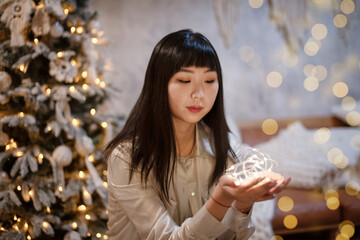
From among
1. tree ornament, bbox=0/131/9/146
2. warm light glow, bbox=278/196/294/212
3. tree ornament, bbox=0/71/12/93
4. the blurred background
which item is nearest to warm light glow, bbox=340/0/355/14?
the blurred background

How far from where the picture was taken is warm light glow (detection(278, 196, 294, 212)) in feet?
6.95

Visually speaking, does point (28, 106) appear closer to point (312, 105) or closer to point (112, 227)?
point (112, 227)

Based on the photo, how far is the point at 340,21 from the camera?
10.8 feet

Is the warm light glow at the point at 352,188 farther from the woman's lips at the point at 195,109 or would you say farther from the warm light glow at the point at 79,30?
the warm light glow at the point at 79,30

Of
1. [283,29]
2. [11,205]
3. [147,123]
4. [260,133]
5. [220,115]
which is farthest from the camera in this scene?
[283,29]

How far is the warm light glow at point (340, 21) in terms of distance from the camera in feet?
10.7

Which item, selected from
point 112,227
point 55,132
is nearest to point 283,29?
point 55,132

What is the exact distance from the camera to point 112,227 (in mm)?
1239

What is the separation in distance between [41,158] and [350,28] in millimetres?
3186

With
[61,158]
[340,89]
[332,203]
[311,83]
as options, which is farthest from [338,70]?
[61,158]

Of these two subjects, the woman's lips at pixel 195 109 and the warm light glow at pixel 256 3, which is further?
the warm light glow at pixel 256 3

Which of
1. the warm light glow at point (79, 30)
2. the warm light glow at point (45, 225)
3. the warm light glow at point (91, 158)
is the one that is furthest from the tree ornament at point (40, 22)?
the warm light glow at point (45, 225)

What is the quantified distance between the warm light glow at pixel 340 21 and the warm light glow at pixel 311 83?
591 millimetres

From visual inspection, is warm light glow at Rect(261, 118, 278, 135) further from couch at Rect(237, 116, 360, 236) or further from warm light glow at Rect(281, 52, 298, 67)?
couch at Rect(237, 116, 360, 236)
